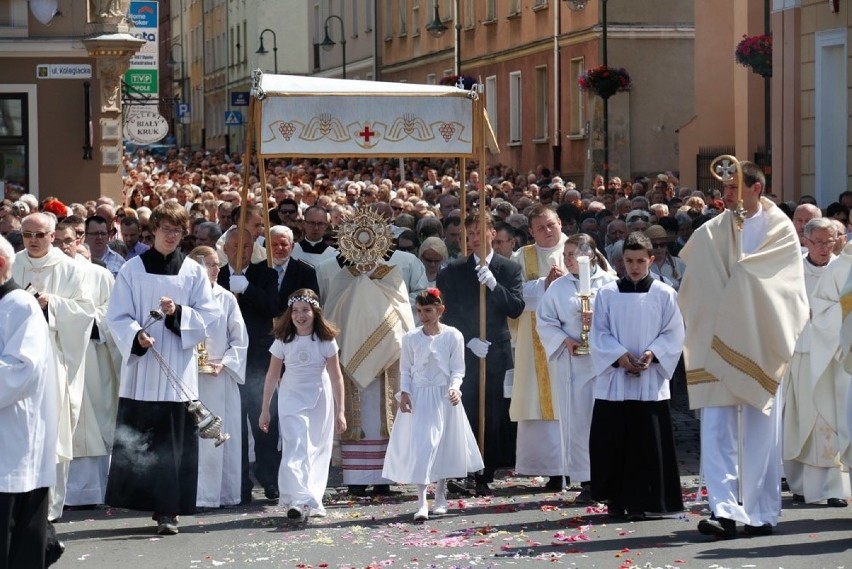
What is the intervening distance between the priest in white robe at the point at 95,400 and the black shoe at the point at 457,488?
2299 millimetres

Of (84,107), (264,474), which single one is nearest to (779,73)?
(84,107)

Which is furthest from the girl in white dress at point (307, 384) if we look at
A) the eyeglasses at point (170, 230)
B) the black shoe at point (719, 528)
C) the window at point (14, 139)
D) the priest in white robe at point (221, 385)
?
the window at point (14, 139)

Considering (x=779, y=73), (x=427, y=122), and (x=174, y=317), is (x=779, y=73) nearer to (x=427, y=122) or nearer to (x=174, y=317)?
(x=427, y=122)

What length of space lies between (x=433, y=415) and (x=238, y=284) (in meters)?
1.74

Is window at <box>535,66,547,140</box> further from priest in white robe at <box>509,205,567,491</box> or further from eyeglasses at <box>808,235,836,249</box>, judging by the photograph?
eyeglasses at <box>808,235,836,249</box>

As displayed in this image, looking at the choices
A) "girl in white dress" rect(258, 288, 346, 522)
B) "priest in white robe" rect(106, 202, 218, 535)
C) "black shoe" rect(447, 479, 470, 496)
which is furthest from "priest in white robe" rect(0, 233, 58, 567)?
"black shoe" rect(447, 479, 470, 496)

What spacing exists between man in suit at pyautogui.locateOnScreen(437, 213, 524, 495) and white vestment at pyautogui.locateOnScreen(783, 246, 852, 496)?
2.02m

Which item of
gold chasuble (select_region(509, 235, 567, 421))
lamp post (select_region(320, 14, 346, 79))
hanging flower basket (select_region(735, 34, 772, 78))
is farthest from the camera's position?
lamp post (select_region(320, 14, 346, 79))

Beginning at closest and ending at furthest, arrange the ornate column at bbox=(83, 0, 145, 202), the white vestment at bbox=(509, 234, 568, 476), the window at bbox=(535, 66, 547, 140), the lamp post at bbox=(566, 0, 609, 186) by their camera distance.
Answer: the white vestment at bbox=(509, 234, 568, 476), the ornate column at bbox=(83, 0, 145, 202), the lamp post at bbox=(566, 0, 609, 186), the window at bbox=(535, 66, 547, 140)

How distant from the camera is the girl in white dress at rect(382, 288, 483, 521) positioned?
1180cm

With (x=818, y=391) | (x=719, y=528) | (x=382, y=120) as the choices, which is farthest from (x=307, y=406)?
(x=818, y=391)

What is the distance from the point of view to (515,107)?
46.1 meters

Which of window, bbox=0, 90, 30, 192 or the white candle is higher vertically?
window, bbox=0, 90, 30, 192

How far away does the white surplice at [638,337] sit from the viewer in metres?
11.4
